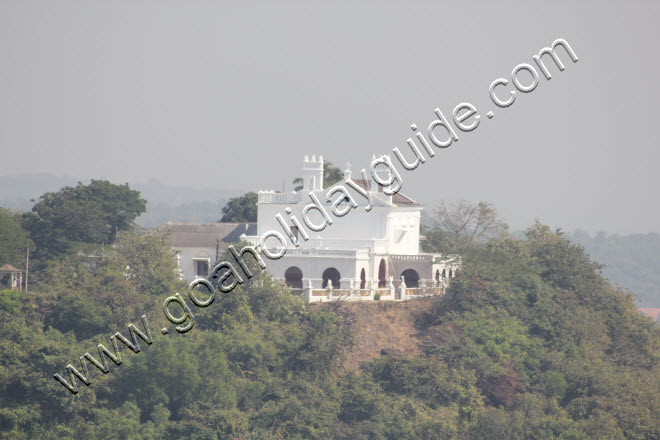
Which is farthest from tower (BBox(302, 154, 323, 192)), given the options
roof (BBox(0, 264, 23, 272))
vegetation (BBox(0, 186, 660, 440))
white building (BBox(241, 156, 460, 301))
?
roof (BBox(0, 264, 23, 272))

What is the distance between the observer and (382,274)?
41438 millimetres

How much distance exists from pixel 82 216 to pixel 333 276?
511 inches

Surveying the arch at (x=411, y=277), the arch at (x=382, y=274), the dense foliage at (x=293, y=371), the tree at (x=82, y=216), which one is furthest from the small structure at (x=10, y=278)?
the arch at (x=411, y=277)

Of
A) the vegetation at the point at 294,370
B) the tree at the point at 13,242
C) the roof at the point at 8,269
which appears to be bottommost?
the vegetation at the point at 294,370

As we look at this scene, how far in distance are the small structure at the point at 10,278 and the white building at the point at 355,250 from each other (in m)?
9.44

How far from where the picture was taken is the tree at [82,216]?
4631cm

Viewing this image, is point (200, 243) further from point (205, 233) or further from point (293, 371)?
point (293, 371)

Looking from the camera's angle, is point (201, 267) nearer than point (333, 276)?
No

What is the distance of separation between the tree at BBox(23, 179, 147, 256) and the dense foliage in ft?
18.7

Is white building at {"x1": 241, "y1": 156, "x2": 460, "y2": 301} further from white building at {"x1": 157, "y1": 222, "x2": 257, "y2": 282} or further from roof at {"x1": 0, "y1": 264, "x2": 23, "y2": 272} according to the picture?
roof at {"x1": 0, "y1": 264, "x2": 23, "y2": 272}

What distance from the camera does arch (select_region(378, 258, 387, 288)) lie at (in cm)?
4119

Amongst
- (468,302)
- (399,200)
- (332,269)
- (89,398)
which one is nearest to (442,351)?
(468,302)

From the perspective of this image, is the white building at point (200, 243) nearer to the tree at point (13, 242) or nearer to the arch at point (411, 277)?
Result: the tree at point (13, 242)

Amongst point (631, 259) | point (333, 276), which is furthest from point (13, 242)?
point (631, 259)
